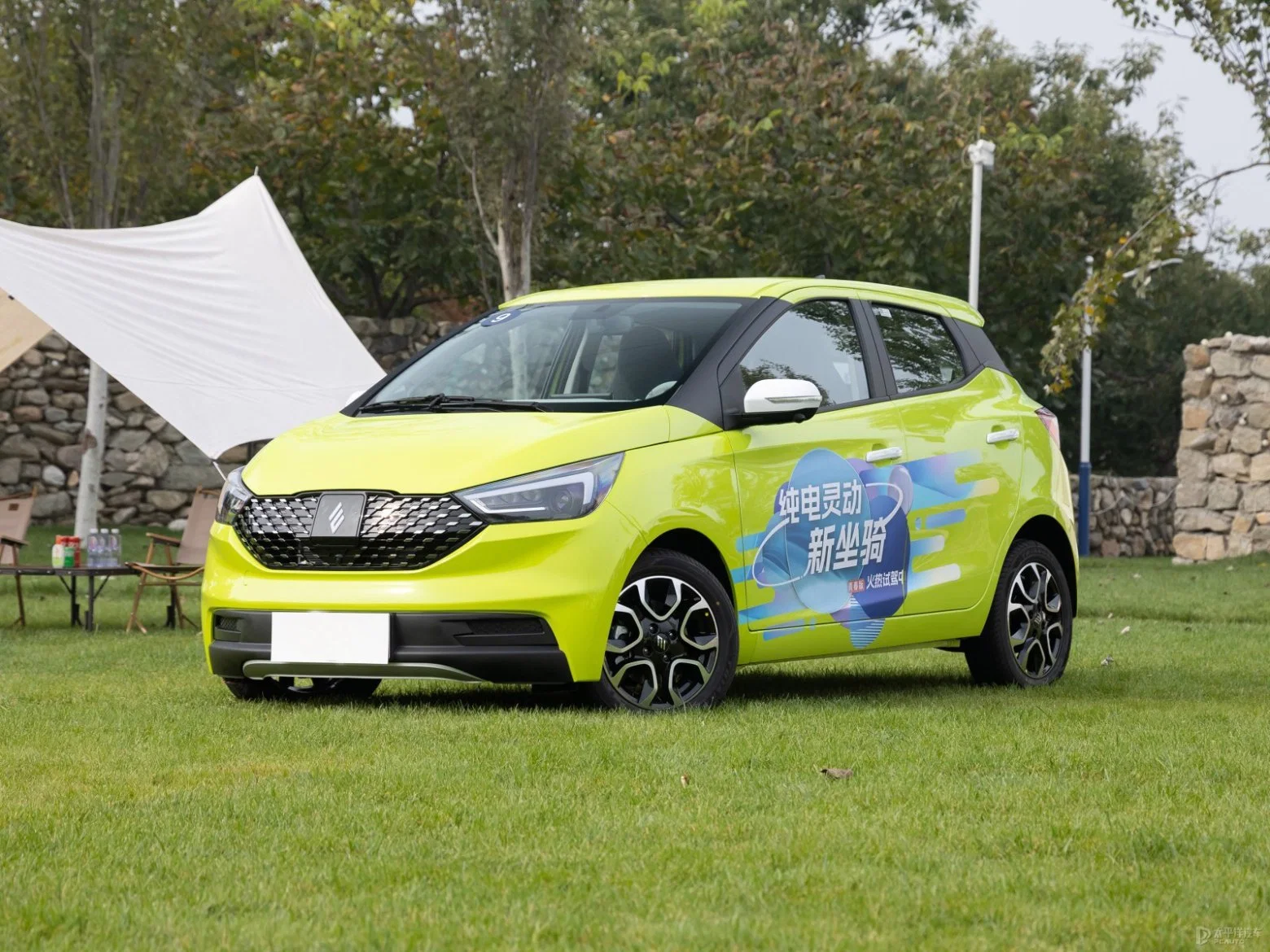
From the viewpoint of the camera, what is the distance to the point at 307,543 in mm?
7582

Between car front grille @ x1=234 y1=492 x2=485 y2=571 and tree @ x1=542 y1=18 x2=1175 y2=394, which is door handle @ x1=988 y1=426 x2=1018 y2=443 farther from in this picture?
tree @ x1=542 y1=18 x2=1175 y2=394

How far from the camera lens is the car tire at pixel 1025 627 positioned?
9.32 meters

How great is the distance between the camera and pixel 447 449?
752 centimetres

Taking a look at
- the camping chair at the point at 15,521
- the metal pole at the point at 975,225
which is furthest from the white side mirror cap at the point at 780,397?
the metal pole at the point at 975,225

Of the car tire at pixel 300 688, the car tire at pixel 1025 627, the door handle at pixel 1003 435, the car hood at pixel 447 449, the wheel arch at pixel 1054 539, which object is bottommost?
the car tire at pixel 300 688

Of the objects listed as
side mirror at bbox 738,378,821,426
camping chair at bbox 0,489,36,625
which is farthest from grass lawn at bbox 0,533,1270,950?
camping chair at bbox 0,489,36,625

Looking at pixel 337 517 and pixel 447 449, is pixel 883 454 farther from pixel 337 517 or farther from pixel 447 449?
pixel 337 517

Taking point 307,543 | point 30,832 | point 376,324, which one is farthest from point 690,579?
point 376,324

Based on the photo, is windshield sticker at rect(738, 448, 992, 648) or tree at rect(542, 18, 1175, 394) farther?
tree at rect(542, 18, 1175, 394)

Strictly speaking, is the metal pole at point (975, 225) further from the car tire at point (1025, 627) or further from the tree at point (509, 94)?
the car tire at point (1025, 627)

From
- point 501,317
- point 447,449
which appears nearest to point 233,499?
point 447,449

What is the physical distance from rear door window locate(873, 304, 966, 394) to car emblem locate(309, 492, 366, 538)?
2699mm

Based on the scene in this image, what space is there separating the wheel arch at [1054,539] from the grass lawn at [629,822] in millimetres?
1022

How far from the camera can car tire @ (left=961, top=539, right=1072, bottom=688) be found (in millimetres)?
9320
